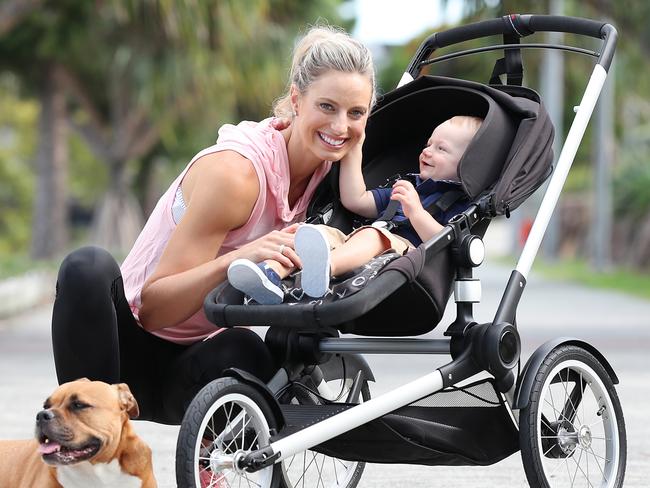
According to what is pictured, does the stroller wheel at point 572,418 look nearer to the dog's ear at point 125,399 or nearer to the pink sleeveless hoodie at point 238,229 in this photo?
the pink sleeveless hoodie at point 238,229

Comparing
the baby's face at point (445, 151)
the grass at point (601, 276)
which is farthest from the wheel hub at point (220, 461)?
the grass at point (601, 276)

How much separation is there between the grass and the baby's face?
44.3 feet

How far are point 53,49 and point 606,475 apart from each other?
17638 millimetres

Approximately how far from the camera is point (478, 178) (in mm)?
4430

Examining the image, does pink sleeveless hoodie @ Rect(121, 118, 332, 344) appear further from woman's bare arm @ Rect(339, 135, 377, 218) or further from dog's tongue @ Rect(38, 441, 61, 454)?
dog's tongue @ Rect(38, 441, 61, 454)

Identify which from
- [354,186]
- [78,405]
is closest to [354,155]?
[354,186]

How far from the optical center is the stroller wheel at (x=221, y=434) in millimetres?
3594

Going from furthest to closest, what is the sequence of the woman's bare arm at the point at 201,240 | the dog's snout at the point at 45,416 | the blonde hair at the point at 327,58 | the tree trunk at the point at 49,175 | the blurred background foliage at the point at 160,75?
the tree trunk at the point at 49,175, the blurred background foliage at the point at 160,75, the blonde hair at the point at 327,58, the woman's bare arm at the point at 201,240, the dog's snout at the point at 45,416

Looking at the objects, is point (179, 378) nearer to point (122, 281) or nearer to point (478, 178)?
point (122, 281)

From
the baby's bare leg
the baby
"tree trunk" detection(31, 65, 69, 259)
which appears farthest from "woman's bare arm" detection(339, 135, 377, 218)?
"tree trunk" detection(31, 65, 69, 259)

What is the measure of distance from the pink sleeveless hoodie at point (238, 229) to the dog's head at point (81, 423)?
2.32ft

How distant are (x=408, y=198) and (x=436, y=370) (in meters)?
0.58

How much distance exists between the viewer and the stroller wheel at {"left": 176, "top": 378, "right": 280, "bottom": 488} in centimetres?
359

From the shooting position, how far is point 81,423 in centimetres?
357
